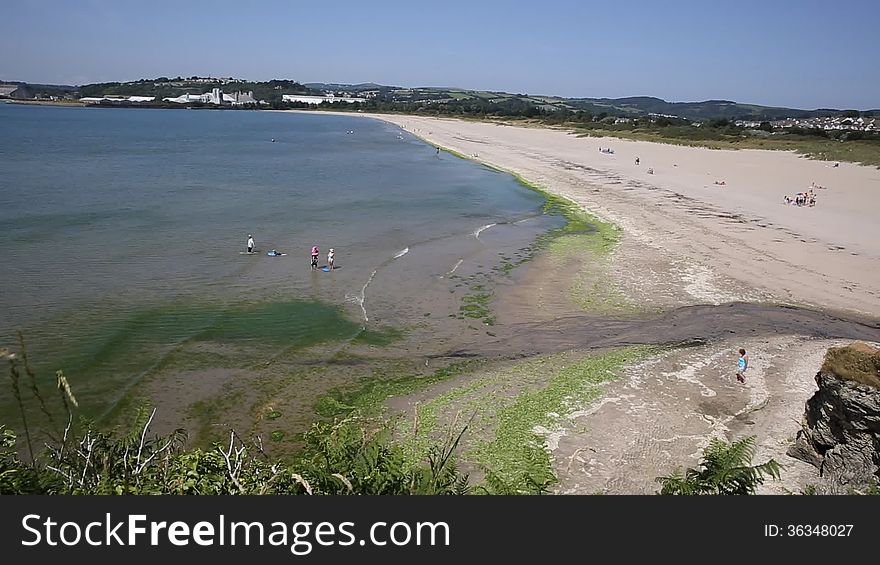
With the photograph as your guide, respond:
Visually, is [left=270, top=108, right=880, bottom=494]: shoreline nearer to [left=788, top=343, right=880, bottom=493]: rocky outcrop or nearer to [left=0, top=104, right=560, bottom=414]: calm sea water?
[left=788, top=343, right=880, bottom=493]: rocky outcrop

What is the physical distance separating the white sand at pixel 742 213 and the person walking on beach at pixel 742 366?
5.63m

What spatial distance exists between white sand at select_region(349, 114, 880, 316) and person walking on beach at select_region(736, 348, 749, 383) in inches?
222

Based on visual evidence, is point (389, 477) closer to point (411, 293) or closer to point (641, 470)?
point (641, 470)

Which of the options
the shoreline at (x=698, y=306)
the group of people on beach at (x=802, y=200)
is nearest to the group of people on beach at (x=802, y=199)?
the group of people on beach at (x=802, y=200)

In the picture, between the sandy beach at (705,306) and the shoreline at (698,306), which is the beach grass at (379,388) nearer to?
the shoreline at (698,306)

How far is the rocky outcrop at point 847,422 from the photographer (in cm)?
834

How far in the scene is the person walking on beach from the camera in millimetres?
13086

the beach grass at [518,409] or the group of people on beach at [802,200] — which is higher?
the group of people on beach at [802,200]

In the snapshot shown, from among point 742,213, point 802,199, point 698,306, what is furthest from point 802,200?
point 698,306

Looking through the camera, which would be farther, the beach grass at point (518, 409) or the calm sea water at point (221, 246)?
the calm sea water at point (221, 246)

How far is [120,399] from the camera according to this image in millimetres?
12562

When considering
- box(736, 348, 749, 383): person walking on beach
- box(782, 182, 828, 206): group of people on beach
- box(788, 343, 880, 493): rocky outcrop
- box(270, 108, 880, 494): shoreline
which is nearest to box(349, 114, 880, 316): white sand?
box(270, 108, 880, 494): shoreline

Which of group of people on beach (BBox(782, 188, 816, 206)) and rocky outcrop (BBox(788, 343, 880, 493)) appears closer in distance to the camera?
rocky outcrop (BBox(788, 343, 880, 493))

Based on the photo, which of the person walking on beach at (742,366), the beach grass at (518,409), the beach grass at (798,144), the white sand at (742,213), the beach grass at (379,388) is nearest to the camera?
A: the beach grass at (518,409)
